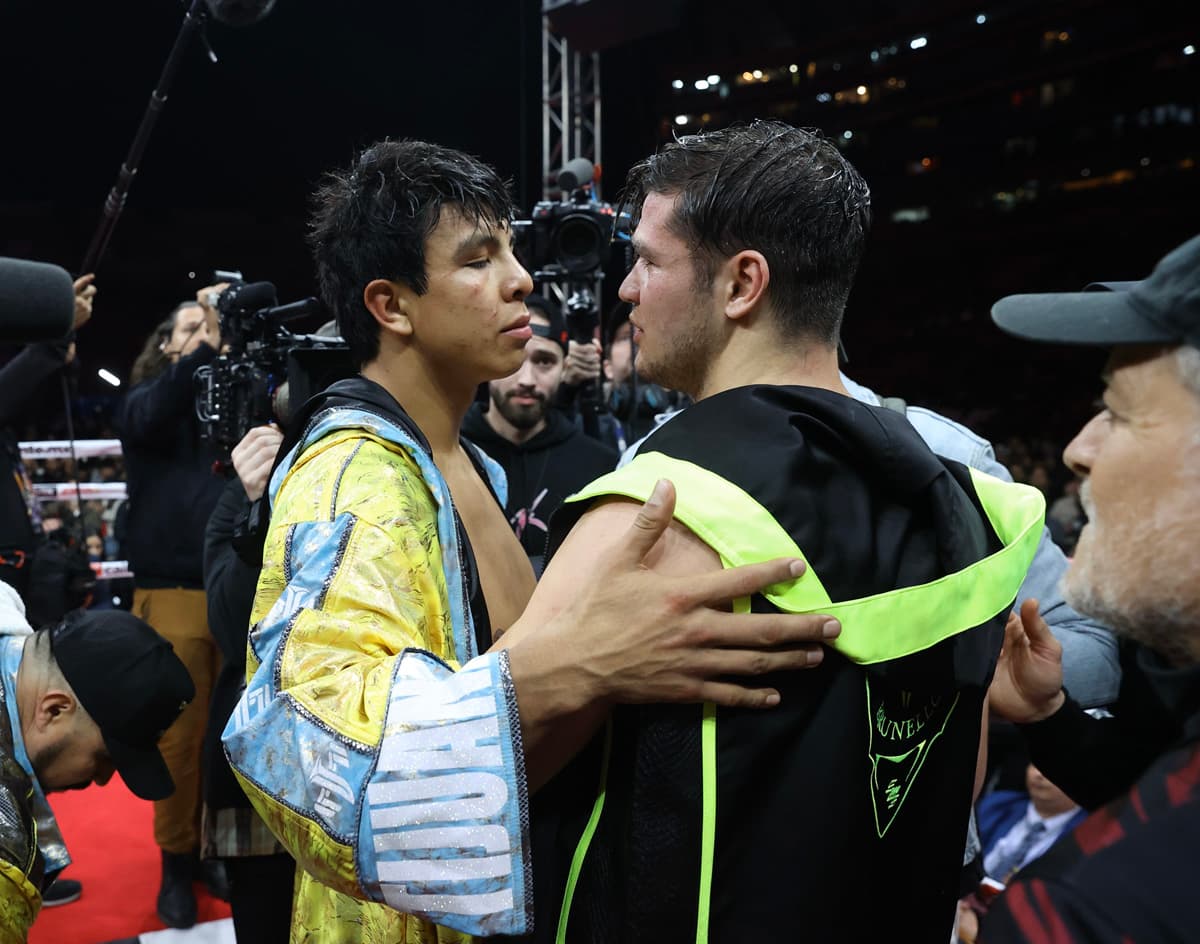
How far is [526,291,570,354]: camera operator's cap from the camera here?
10.8 ft

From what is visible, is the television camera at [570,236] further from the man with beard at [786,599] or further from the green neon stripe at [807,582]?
the green neon stripe at [807,582]

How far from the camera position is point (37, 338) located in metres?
0.78

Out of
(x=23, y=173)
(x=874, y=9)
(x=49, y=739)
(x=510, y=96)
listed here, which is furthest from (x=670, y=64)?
(x=49, y=739)

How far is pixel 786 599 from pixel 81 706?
153 centimetres

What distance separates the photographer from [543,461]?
10.5ft

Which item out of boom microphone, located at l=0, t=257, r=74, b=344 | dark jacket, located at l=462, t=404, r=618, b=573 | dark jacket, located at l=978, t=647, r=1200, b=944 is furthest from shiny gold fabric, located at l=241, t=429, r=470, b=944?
dark jacket, located at l=462, t=404, r=618, b=573

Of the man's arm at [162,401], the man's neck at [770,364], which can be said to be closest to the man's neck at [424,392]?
the man's neck at [770,364]

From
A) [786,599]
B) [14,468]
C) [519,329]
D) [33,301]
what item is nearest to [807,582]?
[786,599]

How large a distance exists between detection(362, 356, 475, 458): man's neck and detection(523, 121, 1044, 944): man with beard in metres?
0.49

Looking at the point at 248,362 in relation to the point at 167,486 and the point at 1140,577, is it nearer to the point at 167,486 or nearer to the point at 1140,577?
the point at 167,486

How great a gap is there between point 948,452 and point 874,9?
1286cm

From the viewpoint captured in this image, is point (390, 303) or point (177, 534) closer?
point (390, 303)

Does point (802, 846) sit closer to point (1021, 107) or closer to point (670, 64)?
point (670, 64)

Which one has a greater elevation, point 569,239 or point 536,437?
point 569,239
